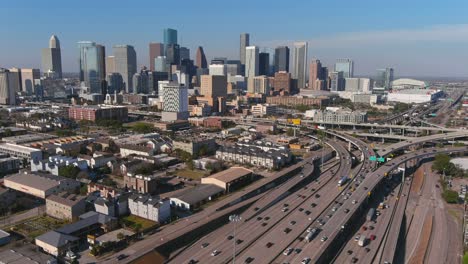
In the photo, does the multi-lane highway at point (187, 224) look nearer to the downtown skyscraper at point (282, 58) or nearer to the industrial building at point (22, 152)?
the industrial building at point (22, 152)

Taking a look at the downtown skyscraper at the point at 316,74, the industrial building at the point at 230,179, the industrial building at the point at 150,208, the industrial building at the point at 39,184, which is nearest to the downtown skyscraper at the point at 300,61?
the downtown skyscraper at the point at 316,74

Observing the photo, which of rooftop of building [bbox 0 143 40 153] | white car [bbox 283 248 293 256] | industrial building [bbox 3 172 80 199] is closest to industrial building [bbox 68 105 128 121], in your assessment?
rooftop of building [bbox 0 143 40 153]

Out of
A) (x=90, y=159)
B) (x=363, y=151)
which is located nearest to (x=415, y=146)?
(x=363, y=151)

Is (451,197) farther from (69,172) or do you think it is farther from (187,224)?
(69,172)

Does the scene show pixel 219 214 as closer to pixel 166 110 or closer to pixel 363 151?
pixel 363 151

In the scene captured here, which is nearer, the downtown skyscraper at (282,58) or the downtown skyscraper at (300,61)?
the downtown skyscraper at (300,61)

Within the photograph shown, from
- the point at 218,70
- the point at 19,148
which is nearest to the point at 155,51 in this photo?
the point at 218,70

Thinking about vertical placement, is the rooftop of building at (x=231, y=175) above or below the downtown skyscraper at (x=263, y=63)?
below
